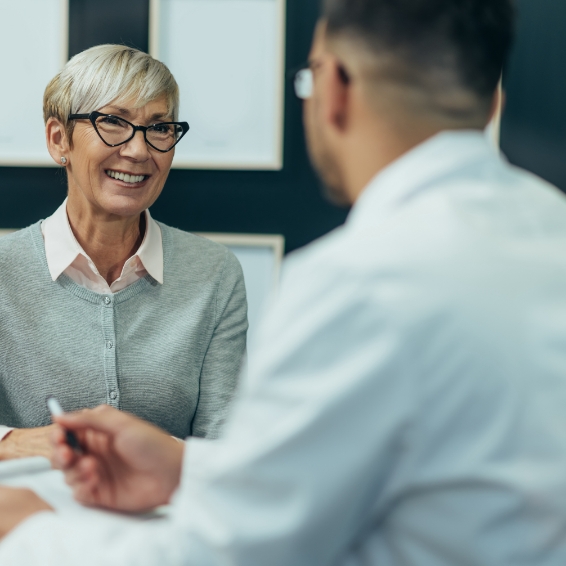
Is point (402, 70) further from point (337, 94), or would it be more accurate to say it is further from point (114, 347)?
→ point (114, 347)

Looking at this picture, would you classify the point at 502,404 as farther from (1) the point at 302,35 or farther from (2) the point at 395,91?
(1) the point at 302,35

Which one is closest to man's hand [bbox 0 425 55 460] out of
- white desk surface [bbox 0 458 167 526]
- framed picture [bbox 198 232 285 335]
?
white desk surface [bbox 0 458 167 526]

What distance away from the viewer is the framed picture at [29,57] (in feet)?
6.73

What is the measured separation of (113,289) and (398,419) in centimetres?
123

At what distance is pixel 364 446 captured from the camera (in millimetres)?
603

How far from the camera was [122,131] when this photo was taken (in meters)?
1.71

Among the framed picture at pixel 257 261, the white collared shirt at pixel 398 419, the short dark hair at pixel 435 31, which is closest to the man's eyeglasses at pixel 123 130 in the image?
the framed picture at pixel 257 261

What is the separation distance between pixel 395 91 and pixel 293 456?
0.38 m

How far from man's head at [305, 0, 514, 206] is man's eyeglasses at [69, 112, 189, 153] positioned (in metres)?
0.98

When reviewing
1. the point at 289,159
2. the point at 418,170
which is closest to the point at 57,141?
the point at 289,159

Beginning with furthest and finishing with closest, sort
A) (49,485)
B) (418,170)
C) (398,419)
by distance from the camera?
(49,485) → (418,170) → (398,419)

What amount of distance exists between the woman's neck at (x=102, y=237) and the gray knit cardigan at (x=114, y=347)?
84 mm

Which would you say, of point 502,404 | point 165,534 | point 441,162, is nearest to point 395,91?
point 441,162

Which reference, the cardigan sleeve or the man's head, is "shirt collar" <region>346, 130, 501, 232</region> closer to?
Result: the man's head
